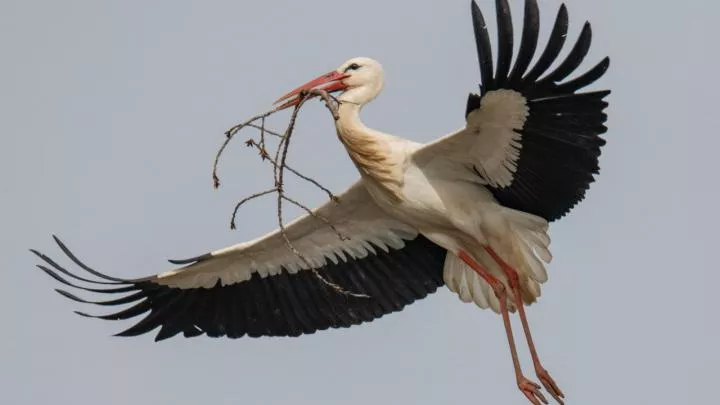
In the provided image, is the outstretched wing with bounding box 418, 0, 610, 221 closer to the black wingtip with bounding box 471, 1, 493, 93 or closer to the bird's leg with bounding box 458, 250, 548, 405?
the black wingtip with bounding box 471, 1, 493, 93

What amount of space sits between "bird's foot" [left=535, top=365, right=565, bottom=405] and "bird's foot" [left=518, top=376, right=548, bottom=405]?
9 centimetres

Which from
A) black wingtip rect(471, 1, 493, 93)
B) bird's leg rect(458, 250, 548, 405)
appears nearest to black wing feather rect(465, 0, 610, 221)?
black wingtip rect(471, 1, 493, 93)

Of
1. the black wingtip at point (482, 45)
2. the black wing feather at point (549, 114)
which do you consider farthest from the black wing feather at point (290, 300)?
the black wingtip at point (482, 45)

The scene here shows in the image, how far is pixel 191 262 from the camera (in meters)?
15.2

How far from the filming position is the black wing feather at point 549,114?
1308 cm

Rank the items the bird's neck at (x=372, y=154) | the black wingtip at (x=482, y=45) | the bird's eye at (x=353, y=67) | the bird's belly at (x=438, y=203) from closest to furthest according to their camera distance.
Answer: the black wingtip at (x=482, y=45)
the bird's neck at (x=372, y=154)
the bird's belly at (x=438, y=203)
the bird's eye at (x=353, y=67)

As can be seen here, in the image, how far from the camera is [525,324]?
14.8 m

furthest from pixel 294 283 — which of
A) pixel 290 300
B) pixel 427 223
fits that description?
pixel 427 223

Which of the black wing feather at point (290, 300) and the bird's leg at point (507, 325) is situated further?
the black wing feather at point (290, 300)

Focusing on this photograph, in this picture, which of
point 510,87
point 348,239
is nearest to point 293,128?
point 510,87

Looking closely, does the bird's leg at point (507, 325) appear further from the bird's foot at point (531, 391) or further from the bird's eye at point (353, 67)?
the bird's eye at point (353, 67)

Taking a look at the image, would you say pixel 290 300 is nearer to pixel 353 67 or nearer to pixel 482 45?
pixel 353 67

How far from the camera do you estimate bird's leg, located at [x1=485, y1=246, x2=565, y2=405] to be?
14656 mm

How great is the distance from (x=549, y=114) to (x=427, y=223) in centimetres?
137
